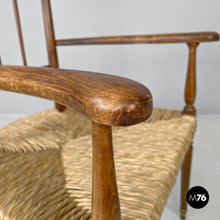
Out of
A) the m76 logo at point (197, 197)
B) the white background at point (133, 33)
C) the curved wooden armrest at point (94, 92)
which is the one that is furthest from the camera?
the white background at point (133, 33)

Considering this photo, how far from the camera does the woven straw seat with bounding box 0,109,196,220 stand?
0.40m

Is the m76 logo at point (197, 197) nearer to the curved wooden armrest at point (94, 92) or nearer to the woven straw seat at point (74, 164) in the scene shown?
the woven straw seat at point (74, 164)

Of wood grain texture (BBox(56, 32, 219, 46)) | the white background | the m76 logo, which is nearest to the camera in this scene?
wood grain texture (BBox(56, 32, 219, 46))

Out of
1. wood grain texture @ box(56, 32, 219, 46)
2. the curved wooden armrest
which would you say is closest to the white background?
wood grain texture @ box(56, 32, 219, 46)

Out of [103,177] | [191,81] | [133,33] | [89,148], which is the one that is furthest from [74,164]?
[133,33]

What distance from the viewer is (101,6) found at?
4.40 feet

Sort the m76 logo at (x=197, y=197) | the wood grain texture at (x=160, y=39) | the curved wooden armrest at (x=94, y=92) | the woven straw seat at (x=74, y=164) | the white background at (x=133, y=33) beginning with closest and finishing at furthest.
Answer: the curved wooden armrest at (x=94, y=92), the woven straw seat at (x=74, y=164), the wood grain texture at (x=160, y=39), the m76 logo at (x=197, y=197), the white background at (x=133, y=33)

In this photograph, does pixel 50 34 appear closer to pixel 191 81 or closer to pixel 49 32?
pixel 49 32

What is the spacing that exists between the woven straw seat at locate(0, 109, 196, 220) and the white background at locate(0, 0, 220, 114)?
2.38 ft

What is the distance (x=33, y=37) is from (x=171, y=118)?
38.7 inches

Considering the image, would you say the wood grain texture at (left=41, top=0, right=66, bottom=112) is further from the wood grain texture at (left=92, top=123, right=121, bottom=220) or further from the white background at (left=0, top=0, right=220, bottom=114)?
the white background at (left=0, top=0, right=220, bottom=114)

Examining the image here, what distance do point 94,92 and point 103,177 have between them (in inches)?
3.6

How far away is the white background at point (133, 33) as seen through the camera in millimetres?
1316

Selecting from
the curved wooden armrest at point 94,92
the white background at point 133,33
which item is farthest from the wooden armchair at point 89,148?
the white background at point 133,33
